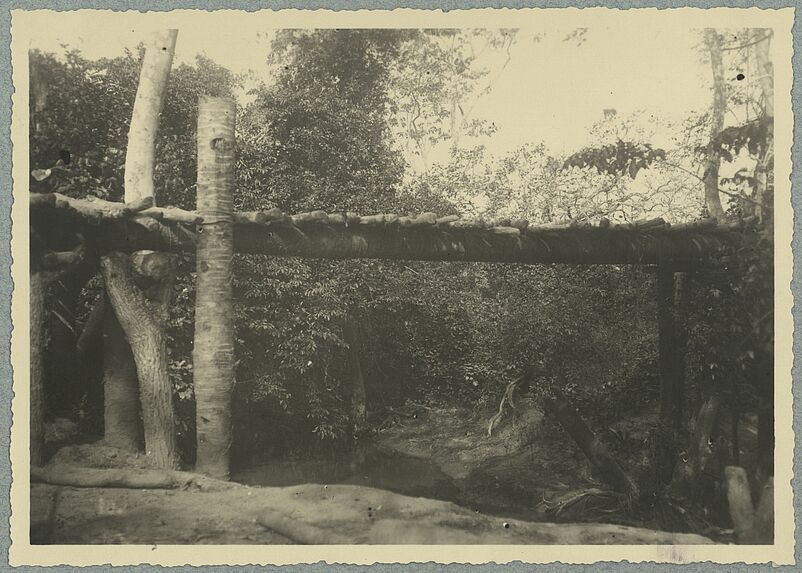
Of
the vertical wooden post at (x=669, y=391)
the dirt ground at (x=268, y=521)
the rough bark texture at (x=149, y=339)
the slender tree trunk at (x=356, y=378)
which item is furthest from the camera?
the slender tree trunk at (x=356, y=378)

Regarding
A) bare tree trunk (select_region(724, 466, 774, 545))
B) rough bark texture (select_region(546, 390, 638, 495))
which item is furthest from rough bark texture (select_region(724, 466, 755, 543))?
rough bark texture (select_region(546, 390, 638, 495))

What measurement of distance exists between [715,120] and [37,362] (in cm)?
426

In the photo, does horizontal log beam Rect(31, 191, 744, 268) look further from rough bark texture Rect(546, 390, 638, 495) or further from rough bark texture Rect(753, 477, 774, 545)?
rough bark texture Rect(753, 477, 774, 545)

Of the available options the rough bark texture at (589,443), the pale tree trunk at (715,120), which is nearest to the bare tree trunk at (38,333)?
the rough bark texture at (589,443)

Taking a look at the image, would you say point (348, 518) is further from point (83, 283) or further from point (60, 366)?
point (83, 283)

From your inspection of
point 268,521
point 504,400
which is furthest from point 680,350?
point 268,521

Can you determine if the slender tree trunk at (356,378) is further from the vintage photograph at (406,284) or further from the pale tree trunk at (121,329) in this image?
the pale tree trunk at (121,329)

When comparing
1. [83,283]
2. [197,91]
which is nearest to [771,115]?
[197,91]

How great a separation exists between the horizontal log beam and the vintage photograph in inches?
0.7

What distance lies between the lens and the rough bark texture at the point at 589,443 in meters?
3.67

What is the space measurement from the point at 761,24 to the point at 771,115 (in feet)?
1.73

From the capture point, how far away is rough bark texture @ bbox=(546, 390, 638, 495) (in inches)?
144

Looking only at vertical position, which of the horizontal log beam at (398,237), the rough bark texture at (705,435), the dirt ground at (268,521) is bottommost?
the dirt ground at (268,521)

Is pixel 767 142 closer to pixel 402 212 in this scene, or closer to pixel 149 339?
pixel 402 212
